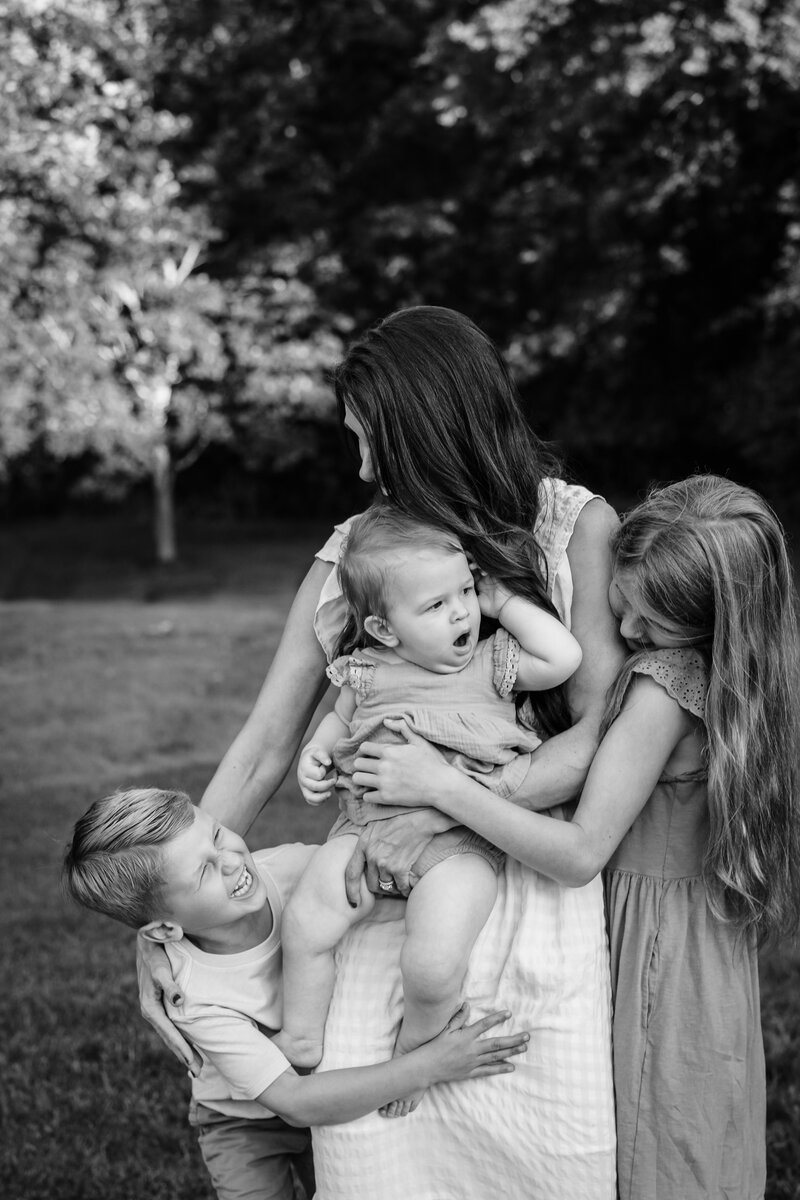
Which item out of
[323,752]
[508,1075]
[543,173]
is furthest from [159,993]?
[543,173]

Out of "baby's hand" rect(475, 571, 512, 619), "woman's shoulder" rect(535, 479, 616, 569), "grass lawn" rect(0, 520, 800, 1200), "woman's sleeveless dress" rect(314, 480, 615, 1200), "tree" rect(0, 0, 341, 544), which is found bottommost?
"grass lawn" rect(0, 520, 800, 1200)

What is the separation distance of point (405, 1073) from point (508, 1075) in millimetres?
182

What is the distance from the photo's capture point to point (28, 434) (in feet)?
57.5

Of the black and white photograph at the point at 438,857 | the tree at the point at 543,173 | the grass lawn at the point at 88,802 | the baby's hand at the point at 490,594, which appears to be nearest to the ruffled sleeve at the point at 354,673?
the black and white photograph at the point at 438,857

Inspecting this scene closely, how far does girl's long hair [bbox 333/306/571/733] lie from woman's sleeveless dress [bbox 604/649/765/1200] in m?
0.27

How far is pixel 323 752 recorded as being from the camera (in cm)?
229

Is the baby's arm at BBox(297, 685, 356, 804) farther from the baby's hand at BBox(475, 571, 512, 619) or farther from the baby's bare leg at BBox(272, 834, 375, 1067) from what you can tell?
the baby's hand at BBox(475, 571, 512, 619)

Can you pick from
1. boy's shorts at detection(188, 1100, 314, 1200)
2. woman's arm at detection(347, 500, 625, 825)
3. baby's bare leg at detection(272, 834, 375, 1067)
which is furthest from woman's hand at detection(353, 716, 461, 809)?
boy's shorts at detection(188, 1100, 314, 1200)

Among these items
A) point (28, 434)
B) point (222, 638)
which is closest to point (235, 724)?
point (222, 638)

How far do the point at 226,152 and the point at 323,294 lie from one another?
2.56 meters

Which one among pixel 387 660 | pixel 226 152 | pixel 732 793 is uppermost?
pixel 226 152

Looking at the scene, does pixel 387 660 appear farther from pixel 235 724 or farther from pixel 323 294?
pixel 323 294

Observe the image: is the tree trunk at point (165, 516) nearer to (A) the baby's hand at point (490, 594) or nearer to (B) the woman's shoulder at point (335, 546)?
(B) the woman's shoulder at point (335, 546)

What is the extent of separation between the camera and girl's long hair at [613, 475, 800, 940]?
2.06 meters
